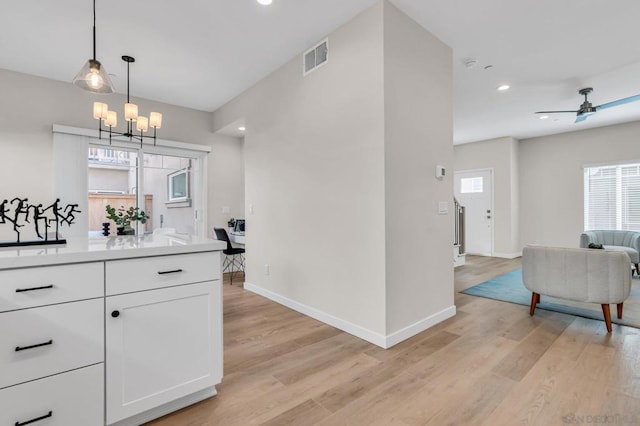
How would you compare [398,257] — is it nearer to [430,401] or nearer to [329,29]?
[430,401]

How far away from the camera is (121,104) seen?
4543 mm

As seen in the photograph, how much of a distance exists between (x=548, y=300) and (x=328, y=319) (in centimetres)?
277

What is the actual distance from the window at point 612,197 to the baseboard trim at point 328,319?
6.16 m

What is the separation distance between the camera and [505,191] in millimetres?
6828

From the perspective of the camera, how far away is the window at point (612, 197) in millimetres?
5684

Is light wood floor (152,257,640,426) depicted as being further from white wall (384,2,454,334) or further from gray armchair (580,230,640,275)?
gray armchair (580,230,640,275)

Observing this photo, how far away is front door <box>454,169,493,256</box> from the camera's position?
713cm

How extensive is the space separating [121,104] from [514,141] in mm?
7752

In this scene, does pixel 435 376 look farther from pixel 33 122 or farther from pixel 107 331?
pixel 33 122

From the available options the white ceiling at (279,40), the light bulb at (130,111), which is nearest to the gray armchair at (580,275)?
the white ceiling at (279,40)

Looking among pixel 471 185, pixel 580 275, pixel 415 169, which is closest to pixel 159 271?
pixel 415 169

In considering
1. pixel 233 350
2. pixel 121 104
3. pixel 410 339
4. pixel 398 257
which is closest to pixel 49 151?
pixel 121 104

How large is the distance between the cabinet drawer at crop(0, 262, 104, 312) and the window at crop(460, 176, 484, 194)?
7.67 meters

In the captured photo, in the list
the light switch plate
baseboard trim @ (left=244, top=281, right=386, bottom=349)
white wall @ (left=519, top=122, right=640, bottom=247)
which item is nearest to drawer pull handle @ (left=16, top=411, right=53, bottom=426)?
baseboard trim @ (left=244, top=281, right=386, bottom=349)
